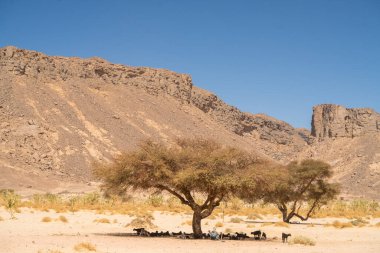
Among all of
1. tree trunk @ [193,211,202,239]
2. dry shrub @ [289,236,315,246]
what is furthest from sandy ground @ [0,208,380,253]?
tree trunk @ [193,211,202,239]

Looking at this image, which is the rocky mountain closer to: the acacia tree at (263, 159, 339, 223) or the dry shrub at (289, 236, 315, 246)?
the acacia tree at (263, 159, 339, 223)

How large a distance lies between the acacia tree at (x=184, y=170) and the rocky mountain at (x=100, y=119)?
59.5 m

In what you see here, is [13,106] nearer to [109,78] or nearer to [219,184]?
[109,78]

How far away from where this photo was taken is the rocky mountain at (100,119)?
9338 cm

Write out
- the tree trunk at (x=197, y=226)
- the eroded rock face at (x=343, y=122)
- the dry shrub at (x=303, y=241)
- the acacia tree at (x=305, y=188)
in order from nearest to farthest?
the dry shrub at (x=303, y=241) < the tree trunk at (x=197, y=226) < the acacia tree at (x=305, y=188) < the eroded rock face at (x=343, y=122)

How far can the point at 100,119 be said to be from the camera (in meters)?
116

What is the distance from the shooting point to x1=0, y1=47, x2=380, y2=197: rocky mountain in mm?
93375

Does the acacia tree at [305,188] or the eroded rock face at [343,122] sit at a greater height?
the eroded rock face at [343,122]

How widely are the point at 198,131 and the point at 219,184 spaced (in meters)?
109

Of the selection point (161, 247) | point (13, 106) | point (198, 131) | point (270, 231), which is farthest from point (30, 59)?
point (161, 247)

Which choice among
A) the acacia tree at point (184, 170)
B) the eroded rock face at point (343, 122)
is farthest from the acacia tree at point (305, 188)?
the eroded rock face at point (343, 122)

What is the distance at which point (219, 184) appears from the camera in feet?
83.7

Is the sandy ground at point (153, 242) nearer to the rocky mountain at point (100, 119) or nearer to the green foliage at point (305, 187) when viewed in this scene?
the green foliage at point (305, 187)

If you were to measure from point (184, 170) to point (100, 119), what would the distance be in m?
92.6
